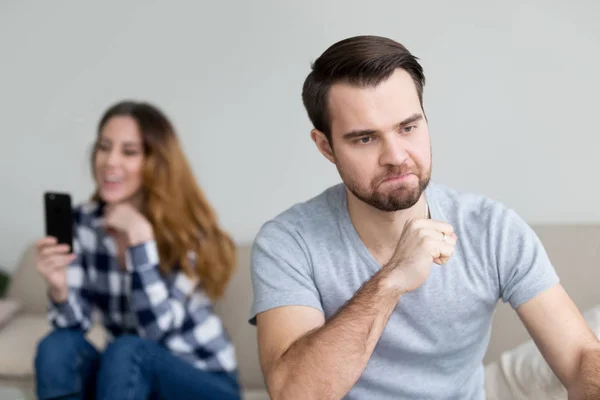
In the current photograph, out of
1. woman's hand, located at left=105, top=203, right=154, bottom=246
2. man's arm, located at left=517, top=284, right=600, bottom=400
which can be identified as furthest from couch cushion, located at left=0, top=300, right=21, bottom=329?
man's arm, located at left=517, top=284, right=600, bottom=400

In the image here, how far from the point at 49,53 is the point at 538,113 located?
57.4 inches

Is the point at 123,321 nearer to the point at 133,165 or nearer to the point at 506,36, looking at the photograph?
the point at 133,165

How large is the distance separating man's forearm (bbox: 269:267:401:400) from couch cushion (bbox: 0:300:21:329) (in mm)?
1280

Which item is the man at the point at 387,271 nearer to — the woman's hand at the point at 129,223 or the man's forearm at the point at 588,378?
the man's forearm at the point at 588,378

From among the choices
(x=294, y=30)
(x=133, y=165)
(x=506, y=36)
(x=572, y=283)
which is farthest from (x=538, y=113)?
(x=133, y=165)

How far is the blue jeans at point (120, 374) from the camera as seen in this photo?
140 cm

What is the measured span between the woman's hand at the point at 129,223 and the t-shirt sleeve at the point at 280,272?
61 cm

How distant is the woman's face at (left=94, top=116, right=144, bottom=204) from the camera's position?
170 cm

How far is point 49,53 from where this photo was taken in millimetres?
2213

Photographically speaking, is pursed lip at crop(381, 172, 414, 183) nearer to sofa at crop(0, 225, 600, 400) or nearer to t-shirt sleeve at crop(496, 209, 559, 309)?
t-shirt sleeve at crop(496, 209, 559, 309)

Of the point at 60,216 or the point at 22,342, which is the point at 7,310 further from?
the point at 60,216

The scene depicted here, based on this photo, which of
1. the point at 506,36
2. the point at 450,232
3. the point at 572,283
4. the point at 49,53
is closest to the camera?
the point at 450,232

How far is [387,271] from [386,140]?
0.59ft

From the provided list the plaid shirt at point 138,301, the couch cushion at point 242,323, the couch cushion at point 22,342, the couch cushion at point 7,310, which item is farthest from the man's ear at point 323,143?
the couch cushion at point 7,310
